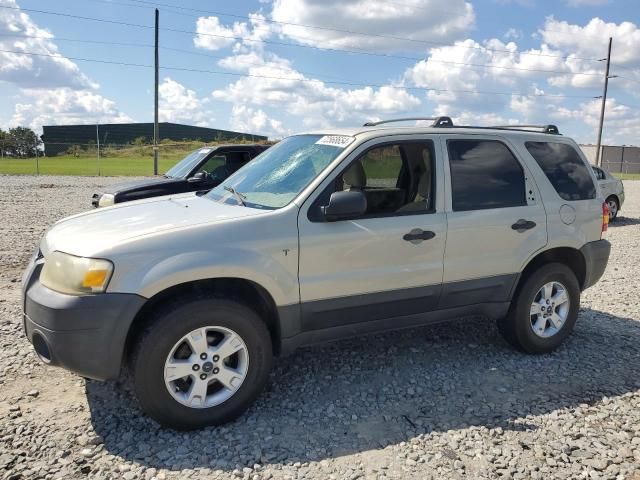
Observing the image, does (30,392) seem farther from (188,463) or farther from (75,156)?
(75,156)

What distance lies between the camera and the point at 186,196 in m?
4.69

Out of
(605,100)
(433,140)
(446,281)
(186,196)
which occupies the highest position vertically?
(605,100)

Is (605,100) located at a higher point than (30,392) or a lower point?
higher

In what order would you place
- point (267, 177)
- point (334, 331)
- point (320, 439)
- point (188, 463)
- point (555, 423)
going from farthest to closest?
point (267, 177)
point (334, 331)
point (555, 423)
point (320, 439)
point (188, 463)

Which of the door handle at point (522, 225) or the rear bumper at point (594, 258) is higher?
the door handle at point (522, 225)

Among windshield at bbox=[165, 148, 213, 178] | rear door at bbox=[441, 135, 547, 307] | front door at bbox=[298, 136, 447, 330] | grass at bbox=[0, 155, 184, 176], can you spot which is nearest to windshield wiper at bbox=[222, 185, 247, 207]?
front door at bbox=[298, 136, 447, 330]

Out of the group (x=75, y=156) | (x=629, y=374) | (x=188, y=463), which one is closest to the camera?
(x=188, y=463)

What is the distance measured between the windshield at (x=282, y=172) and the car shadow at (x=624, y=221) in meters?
12.2

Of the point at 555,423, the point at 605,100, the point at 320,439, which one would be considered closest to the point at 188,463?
the point at 320,439

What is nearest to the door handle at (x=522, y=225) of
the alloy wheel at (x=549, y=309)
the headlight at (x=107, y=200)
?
the alloy wheel at (x=549, y=309)

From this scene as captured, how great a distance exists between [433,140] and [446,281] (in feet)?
3.69

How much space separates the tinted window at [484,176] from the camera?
169 inches

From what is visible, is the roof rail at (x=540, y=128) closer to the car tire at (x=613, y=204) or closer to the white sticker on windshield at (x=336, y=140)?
the white sticker on windshield at (x=336, y=140)

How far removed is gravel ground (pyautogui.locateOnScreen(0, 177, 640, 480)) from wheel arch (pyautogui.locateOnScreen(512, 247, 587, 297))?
2.25ft
